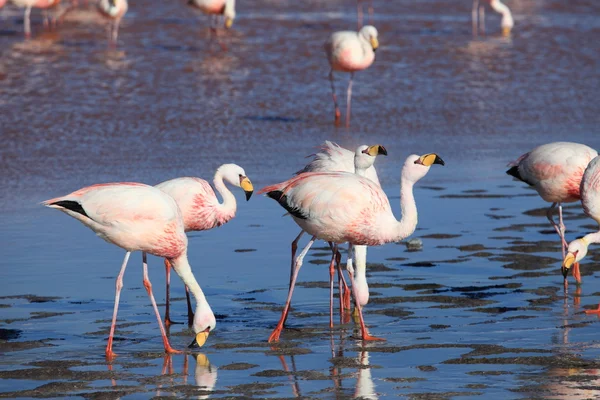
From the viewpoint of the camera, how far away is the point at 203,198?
696 cm

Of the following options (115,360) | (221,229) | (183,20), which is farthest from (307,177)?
(183,20)

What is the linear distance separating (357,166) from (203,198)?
3.22ft

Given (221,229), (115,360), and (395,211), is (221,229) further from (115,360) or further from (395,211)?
(115,360)

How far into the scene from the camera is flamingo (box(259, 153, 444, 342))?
21.0 ft

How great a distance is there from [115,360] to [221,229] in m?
3.08

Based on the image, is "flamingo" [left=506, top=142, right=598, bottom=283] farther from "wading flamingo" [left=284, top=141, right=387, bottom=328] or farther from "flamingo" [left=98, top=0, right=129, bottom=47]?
"flamingo" [left=98, top=0, right=129, bottom=47]

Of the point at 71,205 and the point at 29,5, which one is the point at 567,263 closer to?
the point at 71,205

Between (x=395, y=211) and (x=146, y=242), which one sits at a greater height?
(x=146, y=242)

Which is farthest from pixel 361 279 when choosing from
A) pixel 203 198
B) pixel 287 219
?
pixel 287 219

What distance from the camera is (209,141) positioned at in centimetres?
1181

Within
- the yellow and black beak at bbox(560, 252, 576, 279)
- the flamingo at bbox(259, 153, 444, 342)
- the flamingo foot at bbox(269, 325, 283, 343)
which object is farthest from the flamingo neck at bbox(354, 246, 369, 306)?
the yellow and black beak at bbox(560, 252, 576, 279)

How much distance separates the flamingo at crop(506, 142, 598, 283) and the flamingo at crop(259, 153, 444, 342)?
1.87 m

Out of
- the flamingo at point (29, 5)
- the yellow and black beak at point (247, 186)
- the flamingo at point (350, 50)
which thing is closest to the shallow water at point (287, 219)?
the flamingo at point (29, 5)

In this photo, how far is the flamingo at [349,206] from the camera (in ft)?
21.0
